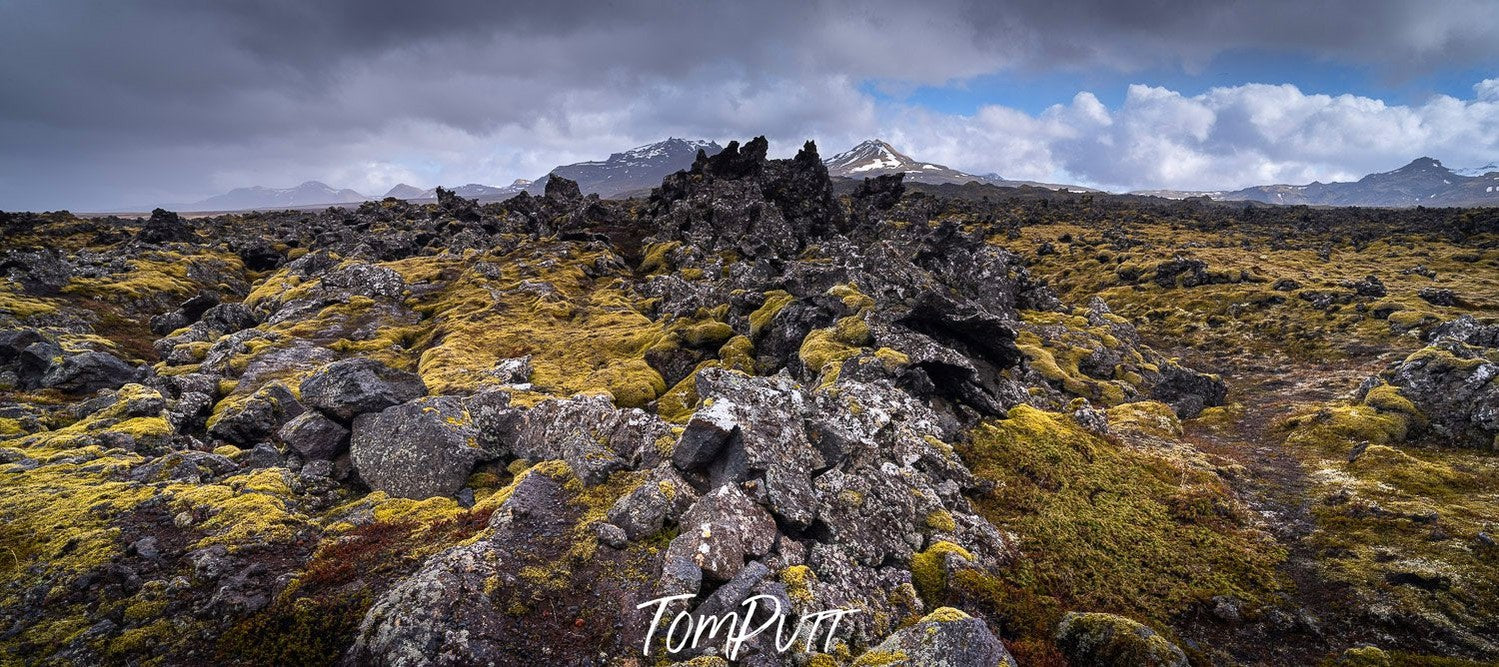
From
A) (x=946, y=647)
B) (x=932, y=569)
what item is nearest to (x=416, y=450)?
(x=932, y=569)

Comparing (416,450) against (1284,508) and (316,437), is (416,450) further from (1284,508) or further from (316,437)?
(1284,508)

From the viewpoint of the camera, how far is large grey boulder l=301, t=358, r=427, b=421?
16.6 m

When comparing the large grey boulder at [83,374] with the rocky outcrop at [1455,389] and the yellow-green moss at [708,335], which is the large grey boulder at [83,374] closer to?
the yellow-green moss at [708,335]

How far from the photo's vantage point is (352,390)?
1681cm

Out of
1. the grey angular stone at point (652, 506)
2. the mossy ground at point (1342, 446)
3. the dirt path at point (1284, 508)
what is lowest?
the dirt path at point (1284, 508)

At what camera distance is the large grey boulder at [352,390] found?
16.6 m

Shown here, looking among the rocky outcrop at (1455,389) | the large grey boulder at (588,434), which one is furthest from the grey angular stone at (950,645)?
the rocky outcrop at (1455,389)

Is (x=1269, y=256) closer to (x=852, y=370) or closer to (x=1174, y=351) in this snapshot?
(x=1174, y=351)

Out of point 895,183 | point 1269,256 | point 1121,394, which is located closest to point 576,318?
point 1121,394

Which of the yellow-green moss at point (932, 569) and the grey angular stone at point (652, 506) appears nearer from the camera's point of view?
the yellow-green moss at point (932, 569)

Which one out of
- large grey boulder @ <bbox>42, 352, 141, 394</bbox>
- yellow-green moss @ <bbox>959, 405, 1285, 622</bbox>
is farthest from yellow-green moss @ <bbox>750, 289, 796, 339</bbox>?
large grey boulder @ <bbox>42, 352, 141, 394</bbox>

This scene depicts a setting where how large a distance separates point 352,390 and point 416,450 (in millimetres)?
3960

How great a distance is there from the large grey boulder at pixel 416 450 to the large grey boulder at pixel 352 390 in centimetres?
73

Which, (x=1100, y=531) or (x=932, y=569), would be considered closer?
(x=932, y=569)
